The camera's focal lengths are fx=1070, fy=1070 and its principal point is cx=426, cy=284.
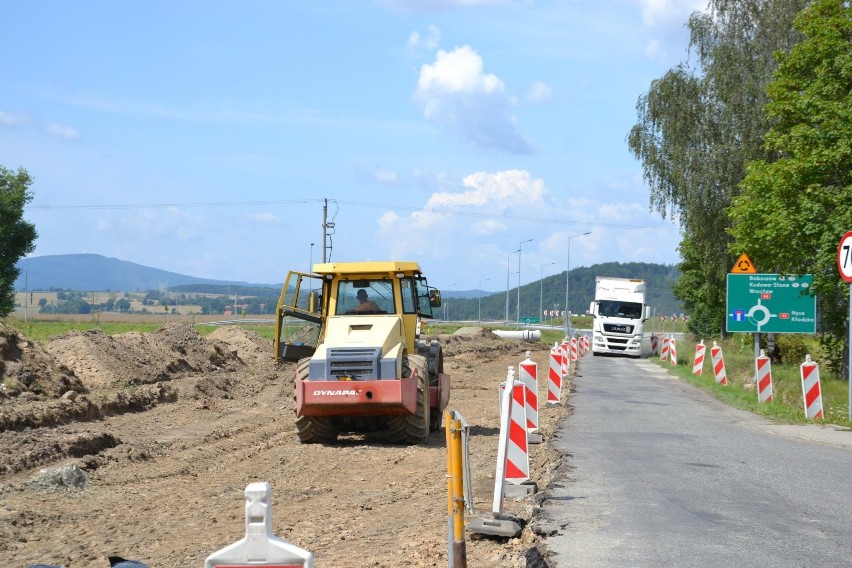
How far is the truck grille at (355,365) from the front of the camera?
1562 cm

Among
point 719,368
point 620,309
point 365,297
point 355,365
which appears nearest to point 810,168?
point 719,368

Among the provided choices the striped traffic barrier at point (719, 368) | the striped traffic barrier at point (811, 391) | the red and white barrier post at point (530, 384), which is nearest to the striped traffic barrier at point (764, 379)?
the striped traffic barrier at point (811, 391)

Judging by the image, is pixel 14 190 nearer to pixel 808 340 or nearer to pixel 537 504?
pixel 808 340

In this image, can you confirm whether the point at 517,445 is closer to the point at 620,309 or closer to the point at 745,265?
the point at 745,265

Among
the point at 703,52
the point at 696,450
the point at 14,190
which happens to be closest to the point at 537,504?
the point at 696,450

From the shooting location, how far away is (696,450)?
14.9 meters

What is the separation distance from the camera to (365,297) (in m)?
17.1

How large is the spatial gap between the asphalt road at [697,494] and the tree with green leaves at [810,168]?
657 centimetres

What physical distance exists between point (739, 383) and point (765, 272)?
11.2ft

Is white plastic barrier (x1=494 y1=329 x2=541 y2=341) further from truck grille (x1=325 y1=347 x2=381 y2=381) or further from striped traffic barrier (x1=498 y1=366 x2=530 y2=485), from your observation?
striped traffic barrier (x1=498 y1=366 x2=530 y2=485)

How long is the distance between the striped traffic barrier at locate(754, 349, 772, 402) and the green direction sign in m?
3.63

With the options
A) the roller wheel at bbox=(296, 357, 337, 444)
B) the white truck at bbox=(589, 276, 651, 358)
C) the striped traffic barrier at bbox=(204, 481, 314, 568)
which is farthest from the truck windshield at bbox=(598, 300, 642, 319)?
the striped traffic barrier at bbox=(204, 481, 314, 568)

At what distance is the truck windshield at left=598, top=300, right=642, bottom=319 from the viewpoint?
51000mm

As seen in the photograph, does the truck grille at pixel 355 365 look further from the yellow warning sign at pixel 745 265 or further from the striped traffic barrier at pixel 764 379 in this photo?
the yellow warning sign at pixel 745 265
